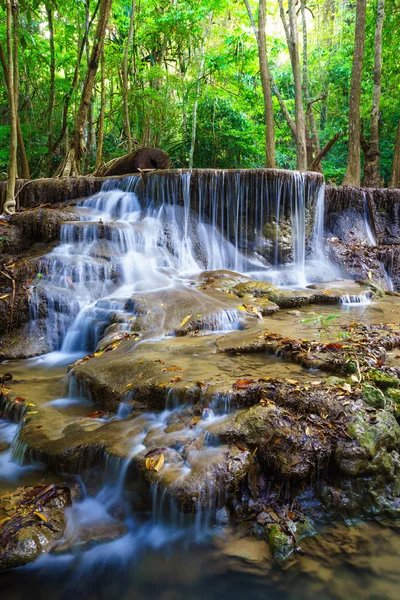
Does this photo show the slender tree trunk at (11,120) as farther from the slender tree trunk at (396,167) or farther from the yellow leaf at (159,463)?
the slender tree trunk at (396,167)

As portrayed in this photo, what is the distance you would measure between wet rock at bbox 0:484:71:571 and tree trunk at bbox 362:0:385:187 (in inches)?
515

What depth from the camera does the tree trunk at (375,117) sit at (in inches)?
483

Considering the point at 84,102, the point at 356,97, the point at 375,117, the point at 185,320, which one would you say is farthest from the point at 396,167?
the point at 185,320

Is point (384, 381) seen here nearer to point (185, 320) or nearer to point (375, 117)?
point (185, 320)

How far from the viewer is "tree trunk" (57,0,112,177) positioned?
10531 mm

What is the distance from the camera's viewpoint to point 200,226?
9875mm

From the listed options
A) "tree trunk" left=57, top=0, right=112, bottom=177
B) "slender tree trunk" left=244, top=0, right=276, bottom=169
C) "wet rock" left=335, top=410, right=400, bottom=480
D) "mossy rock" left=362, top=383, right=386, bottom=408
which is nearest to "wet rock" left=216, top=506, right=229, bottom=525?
"wet rock" left=335, top=410, right=400, bottom=480

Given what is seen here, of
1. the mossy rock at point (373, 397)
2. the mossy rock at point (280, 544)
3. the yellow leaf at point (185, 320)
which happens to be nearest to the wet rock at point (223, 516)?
the mossy rock at point (280, 544)

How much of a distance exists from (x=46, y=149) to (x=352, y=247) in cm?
1150

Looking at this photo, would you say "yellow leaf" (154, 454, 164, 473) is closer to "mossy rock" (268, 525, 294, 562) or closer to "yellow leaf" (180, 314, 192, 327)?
"mossy rock" (268, 525, 294, 562)

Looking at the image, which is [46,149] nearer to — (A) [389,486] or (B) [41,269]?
(B) [41,269]

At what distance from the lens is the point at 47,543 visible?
2.75 metres

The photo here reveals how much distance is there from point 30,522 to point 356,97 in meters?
13.2

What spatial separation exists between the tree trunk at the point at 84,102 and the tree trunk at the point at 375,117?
298 inches
